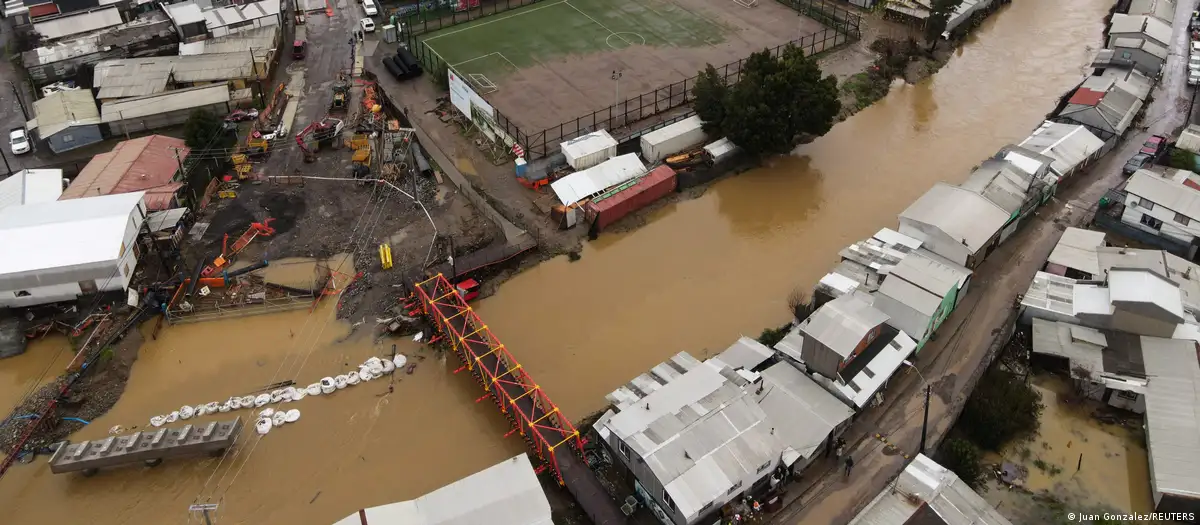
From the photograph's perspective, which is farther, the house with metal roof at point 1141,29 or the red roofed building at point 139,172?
the house with metal roof at point 1141,29

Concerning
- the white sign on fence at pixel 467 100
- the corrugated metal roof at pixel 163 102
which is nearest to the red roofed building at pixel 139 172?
the corrugated metal roof at pixel 163 102

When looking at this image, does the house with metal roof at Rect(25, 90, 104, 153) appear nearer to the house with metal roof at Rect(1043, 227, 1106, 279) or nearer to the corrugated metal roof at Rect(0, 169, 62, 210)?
the corrugated metal roof at Rect(0, 169, 62, 210)

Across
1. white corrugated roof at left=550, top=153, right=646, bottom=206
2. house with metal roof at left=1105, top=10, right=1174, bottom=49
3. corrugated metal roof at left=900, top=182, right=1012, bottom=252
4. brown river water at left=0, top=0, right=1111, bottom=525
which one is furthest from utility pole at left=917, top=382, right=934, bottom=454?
house with metal roof at left=1105, top=10, right=1174, bottom=49

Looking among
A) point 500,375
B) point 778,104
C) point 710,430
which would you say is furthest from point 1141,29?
point 500,375

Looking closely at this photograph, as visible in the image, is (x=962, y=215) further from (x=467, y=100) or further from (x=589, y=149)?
(x=467, y=100)

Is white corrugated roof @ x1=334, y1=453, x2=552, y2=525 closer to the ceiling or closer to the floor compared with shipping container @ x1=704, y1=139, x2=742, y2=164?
closer to the floor

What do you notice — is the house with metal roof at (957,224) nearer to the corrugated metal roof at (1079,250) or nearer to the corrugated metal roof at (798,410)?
the corrugated metal roof at (1079,250)

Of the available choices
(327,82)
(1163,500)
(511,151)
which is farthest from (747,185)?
(327,82)
